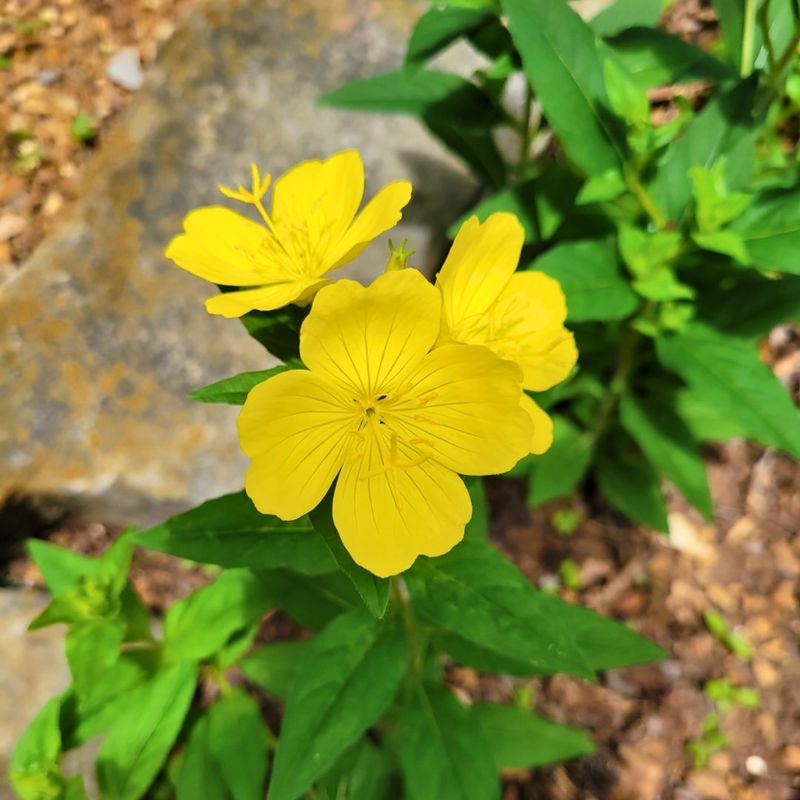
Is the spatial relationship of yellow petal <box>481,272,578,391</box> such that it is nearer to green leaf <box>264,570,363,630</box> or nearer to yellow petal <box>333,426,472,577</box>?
yellow petal <box>333,426,472,577</box>

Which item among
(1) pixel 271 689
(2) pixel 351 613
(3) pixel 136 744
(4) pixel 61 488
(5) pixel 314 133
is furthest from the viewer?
(5) pixel 314 133

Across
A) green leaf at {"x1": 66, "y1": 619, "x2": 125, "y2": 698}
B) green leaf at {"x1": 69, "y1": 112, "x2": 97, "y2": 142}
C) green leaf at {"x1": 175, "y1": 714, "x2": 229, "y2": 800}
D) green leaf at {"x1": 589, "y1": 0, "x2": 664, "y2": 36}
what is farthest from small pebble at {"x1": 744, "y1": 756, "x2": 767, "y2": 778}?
green leaf at {"x1": 69, "y1": 112, "x2": 97, "y2": 142}

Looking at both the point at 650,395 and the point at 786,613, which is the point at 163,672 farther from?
the point at 786,613

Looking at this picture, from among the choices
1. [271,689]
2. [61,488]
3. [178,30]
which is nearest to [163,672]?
[271,689]

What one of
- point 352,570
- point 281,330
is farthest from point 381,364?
point 352,570

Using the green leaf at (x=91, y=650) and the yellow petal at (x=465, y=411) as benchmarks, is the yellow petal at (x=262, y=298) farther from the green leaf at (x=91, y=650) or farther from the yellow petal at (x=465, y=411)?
the green leaf at (x=91, y=650)

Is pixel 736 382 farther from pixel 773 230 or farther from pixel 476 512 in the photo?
pixel 476 512
